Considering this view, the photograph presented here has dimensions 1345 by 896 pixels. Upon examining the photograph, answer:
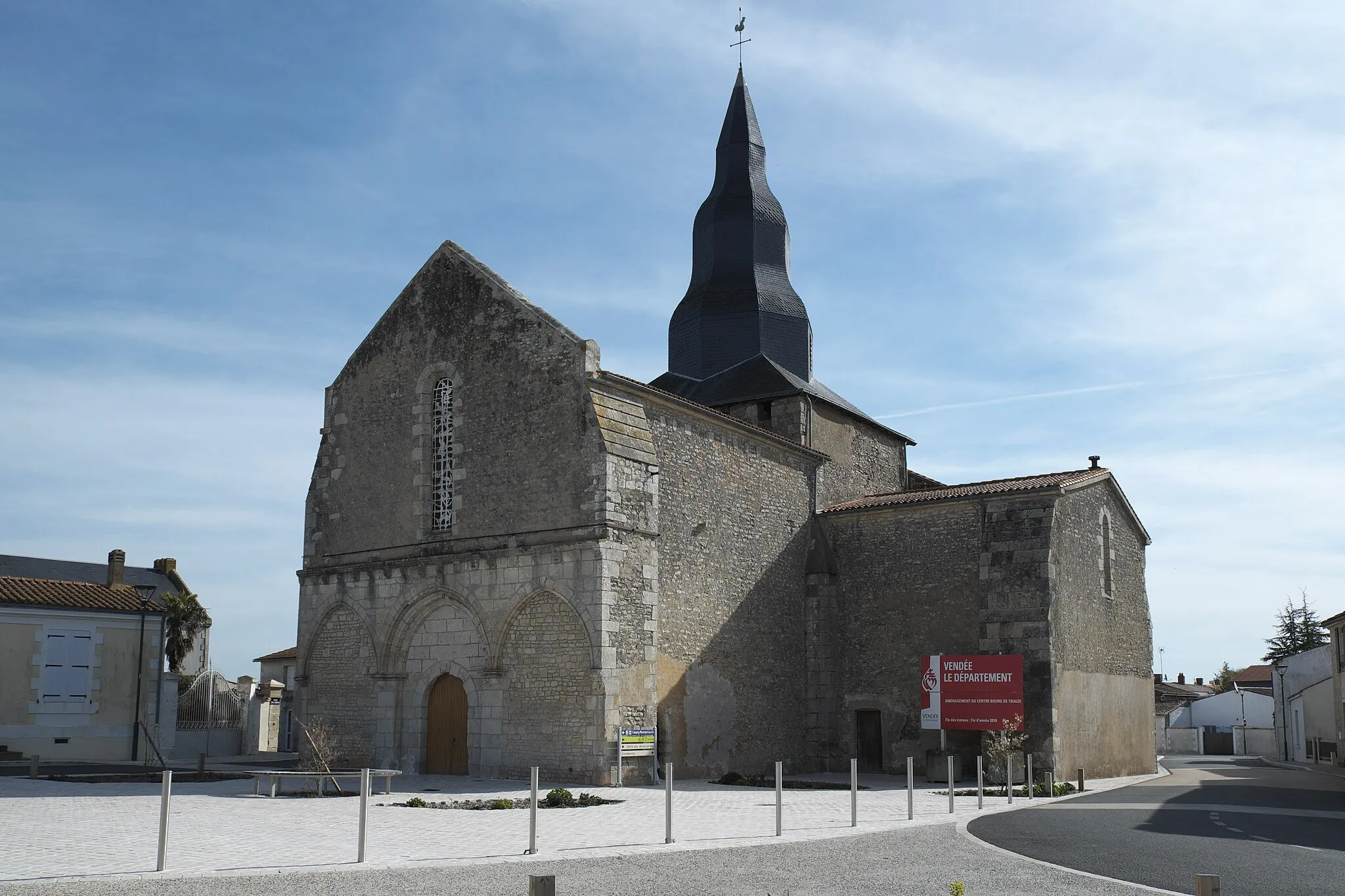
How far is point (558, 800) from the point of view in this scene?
1520 cm

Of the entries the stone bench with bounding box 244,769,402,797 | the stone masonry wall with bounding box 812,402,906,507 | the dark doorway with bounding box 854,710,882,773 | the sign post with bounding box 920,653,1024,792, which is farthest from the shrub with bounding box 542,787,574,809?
the stone masonry wall with bounding box 812,402,906,507

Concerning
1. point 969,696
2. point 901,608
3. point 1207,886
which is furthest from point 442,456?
point 1207,886

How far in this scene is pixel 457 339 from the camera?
21625 mm

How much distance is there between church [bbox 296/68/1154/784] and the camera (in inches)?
753

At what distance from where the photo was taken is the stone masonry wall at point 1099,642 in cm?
2167

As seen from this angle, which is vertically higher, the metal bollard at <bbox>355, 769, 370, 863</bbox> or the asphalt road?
the metal bollard at <bbox>355, 769, 370, 863</bbox>

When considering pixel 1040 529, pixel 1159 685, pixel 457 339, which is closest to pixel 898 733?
pixel 1040 529

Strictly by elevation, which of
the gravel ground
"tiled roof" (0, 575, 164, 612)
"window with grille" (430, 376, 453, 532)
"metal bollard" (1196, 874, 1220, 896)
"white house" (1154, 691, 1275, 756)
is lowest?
"white house" (1154, 691, 1275, 756)

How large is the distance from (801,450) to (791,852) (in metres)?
14.3

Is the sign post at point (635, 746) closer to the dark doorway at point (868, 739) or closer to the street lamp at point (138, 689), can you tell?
the dark doorway at point (868, 739)

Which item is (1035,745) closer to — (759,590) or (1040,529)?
(1040,529)

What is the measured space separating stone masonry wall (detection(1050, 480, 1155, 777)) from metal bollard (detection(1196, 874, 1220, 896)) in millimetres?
15967

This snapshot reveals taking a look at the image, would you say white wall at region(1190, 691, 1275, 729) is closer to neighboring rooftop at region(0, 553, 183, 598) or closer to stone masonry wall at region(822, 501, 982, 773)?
stone masonry wall at region(822, 501, 982, 773)

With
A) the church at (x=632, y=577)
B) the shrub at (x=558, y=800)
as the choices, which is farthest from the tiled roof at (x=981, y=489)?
the shrub at (x=558, y=800)
